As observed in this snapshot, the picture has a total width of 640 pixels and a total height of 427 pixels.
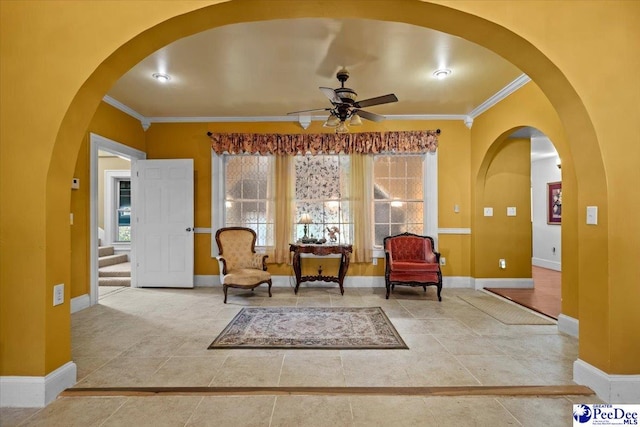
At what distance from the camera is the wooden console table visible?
185 inches

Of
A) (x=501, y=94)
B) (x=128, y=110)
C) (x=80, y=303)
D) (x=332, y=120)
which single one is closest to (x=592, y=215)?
(x=332, y=120)

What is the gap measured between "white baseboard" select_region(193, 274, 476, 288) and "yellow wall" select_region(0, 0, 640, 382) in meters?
3.09

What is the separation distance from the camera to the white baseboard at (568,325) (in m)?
3.04

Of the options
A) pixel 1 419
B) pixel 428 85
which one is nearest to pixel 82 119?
pixel 1 419

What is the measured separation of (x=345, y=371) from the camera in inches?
93.0

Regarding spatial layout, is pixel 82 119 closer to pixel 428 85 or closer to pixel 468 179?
pixel 428 85

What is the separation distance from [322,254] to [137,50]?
3.36 metres

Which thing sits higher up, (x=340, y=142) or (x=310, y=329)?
(x=340, y=142)

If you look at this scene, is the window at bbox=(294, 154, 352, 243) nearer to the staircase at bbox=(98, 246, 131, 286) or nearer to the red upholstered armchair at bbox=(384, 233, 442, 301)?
the red upholstered armchair at bbox=(384, 233, 442, 301)

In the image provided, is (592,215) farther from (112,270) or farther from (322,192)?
(112,270)

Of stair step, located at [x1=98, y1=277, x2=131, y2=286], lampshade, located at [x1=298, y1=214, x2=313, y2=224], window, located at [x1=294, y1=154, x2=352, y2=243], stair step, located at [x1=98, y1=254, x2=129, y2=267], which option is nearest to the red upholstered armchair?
window, located at [x1=294, y1=154, x2=352, y2=243]

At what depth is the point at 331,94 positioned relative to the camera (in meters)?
3.20

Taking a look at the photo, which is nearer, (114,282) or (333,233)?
(333,233)

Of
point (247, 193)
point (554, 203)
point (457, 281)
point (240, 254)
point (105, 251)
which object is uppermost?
point (247, 193)
